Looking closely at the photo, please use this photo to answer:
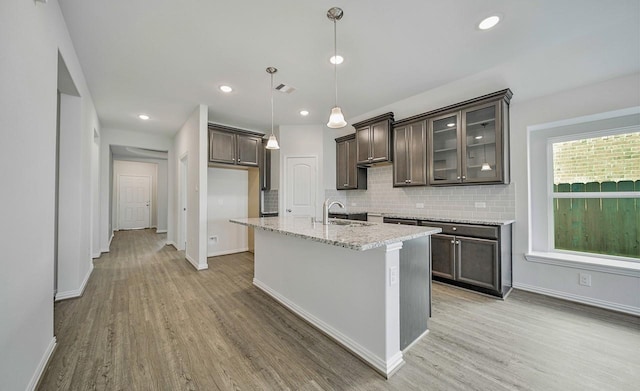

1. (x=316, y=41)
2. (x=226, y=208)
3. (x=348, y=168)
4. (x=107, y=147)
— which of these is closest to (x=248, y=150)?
(x=226, y=208)

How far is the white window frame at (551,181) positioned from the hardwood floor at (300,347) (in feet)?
1.61

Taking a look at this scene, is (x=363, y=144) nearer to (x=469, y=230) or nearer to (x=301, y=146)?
(x=301, y=146)

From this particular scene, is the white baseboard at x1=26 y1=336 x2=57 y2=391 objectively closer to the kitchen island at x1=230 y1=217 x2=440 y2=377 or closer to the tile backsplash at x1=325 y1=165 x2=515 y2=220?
the kitchen island at x1=230 y1=217 x2=440 y2=377

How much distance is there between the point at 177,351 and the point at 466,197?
3749mm

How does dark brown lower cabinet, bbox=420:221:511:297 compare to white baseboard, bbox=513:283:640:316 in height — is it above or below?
above

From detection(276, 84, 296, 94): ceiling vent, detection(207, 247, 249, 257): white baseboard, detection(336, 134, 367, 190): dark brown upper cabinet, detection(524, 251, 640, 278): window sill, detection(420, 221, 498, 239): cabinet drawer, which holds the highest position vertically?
detection(276, 84, 296, 94): ceiling vent

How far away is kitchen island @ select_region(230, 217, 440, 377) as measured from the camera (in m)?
1.64

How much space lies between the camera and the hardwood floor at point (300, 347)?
1.55 metres

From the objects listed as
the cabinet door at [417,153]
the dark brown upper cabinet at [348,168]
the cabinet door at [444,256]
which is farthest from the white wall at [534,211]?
the dark brown upper cabinet at [348,168]

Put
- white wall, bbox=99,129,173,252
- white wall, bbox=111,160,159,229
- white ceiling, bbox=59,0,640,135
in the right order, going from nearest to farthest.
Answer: white ceiling, bbox=59,0,640,135
white wall, bbox=99,129,173,252
white wall, bbox=111,160,159,229

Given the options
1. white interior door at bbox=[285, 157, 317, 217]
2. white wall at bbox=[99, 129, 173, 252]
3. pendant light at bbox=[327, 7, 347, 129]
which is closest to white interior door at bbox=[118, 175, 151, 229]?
white wall at bbox=[99, 129, 173, 252]

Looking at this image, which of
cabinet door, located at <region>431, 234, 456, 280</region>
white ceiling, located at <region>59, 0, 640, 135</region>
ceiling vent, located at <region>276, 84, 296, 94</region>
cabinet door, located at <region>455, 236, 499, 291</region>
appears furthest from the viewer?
ceiling vent, located at <region>276, 84, 296, 94</region>

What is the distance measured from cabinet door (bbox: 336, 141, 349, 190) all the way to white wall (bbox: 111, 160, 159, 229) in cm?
720

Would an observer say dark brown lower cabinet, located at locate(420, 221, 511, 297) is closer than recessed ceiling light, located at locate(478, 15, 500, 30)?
No
